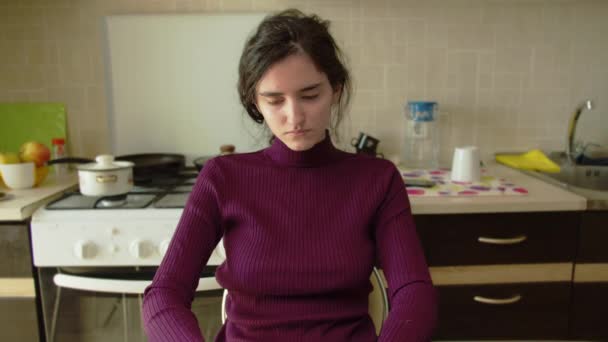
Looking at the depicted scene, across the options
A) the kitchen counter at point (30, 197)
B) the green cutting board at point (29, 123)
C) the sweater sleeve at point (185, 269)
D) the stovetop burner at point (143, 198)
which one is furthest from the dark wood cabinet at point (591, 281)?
the green cutting board at point (29, 123)

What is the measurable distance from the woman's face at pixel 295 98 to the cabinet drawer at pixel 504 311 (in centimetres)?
80

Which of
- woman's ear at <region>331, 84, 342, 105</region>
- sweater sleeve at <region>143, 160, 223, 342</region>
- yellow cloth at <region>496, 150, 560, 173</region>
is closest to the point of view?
sweater sleeve at <region>143, 160, 223, 342</region>

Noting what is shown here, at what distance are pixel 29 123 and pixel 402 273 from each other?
1685mm

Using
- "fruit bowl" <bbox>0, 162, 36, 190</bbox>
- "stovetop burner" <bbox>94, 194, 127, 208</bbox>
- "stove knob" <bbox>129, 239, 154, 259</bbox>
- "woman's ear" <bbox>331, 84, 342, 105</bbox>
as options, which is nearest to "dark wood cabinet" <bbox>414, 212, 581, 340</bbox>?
"woman's ear" <bbox>331, 84, 342, 105</bbox>

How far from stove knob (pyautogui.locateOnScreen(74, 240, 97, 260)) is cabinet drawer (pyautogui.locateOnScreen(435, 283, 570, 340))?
1.02 meters

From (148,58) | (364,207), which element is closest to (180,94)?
(148,58)

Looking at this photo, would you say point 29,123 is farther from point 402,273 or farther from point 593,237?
point 593,237

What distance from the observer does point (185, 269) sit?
0.86 meters

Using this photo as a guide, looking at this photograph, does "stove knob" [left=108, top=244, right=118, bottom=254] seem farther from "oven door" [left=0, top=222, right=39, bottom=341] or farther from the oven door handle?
"oven door" [left=0, top=222, right=39, bottom=341]

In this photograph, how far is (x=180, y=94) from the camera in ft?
6.05

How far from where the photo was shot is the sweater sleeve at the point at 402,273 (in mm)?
809

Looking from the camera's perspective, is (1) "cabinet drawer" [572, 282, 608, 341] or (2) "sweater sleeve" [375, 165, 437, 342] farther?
(1) "cabinet drawer" [572, 282, 608, 341]

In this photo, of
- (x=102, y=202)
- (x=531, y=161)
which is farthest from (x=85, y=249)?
(x=531, y=161)

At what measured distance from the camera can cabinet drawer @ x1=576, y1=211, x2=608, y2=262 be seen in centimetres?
134
